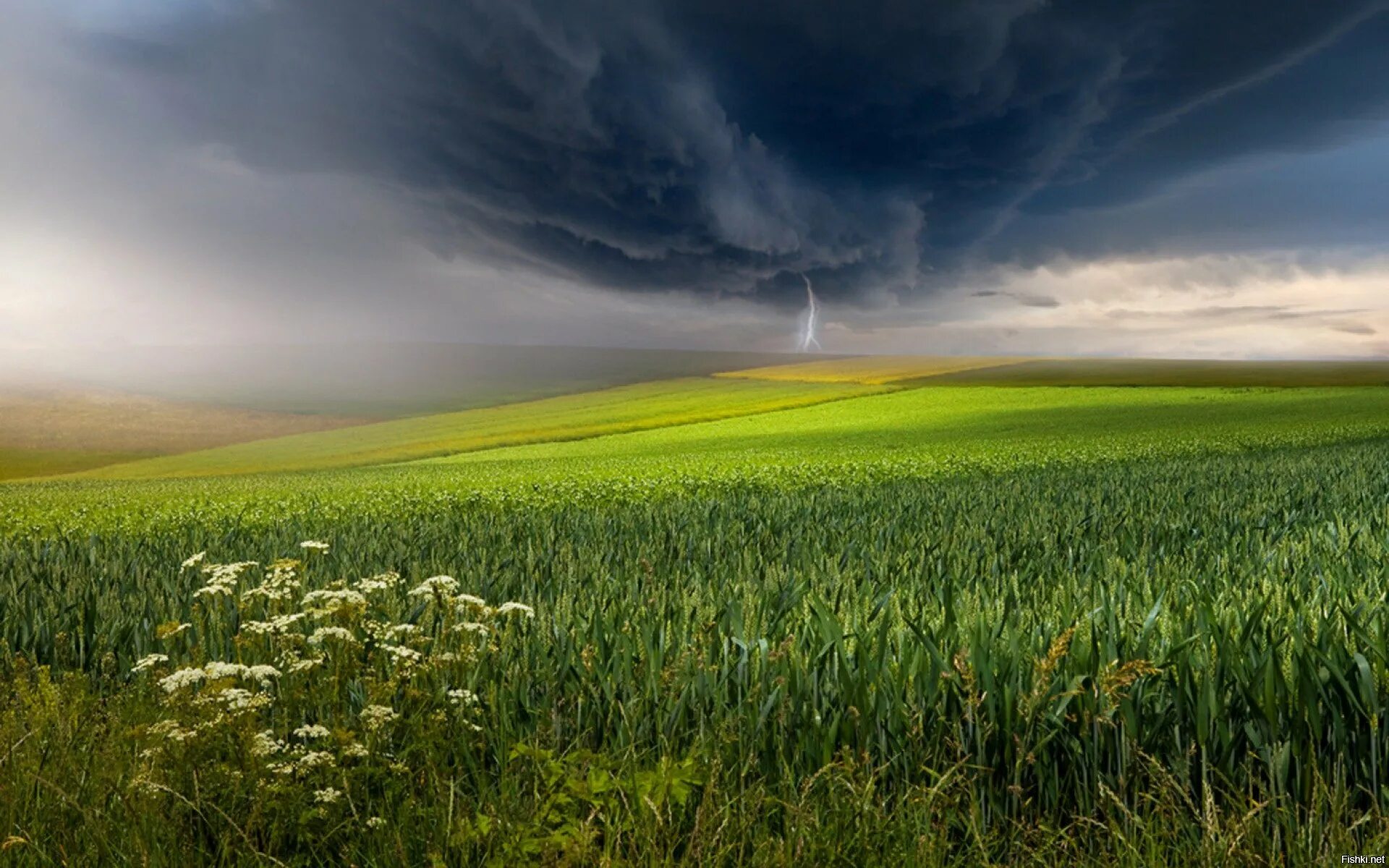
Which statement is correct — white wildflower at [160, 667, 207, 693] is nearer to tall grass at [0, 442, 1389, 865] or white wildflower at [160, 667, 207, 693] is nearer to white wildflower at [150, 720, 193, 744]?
white wildflower at [150, 720, 193, 744]

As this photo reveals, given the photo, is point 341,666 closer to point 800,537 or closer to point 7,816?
point 7,816

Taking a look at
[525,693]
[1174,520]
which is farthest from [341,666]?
[1174,520]

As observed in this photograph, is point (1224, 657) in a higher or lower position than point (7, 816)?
higher

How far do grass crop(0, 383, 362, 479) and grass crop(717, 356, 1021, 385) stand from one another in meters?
55.1

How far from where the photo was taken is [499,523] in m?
13.5

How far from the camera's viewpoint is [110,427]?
7681cm

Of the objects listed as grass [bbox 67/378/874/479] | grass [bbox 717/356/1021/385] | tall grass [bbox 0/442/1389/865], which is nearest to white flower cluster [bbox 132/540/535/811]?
tall grass [bbox 0/442/1389/865]

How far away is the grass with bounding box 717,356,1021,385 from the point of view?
109 meters

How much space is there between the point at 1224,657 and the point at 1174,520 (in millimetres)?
7714

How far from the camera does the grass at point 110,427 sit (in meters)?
70.6

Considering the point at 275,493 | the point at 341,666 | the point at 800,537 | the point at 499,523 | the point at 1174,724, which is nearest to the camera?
the point at 1174,724

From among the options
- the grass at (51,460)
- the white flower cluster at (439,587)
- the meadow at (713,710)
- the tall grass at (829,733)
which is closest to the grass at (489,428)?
the grass at (51,460)

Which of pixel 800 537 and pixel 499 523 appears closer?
pixel 800 537

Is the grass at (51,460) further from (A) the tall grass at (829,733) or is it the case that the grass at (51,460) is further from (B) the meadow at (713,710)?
(A) the tall grass at (829,733)
